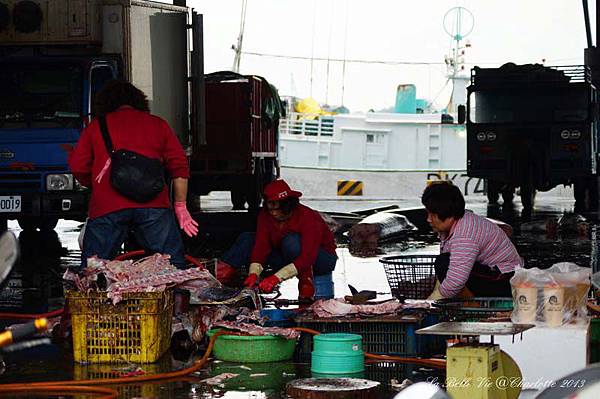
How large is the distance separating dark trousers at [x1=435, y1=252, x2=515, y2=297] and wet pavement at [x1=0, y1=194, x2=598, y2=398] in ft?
4.22

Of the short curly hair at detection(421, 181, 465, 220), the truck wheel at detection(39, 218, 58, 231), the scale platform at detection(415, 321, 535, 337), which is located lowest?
the truck wheel at detection(39, 218, 58, 231)

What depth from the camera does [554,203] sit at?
3397cm

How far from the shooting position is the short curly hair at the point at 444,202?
8336mm

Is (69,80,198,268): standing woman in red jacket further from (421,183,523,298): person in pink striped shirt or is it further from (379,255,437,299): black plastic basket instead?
(421,183,523,298): person in pink striped shirt

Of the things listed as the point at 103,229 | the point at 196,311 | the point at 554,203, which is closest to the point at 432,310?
the point at 196,311

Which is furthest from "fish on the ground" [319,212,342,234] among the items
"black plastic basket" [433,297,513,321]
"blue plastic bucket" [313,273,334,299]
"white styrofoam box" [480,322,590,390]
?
"black plastic basket" [433,297,513,321]

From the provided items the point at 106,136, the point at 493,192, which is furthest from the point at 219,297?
the point at 493,192

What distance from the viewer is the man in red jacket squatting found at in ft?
32.6

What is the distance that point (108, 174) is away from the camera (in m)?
8.58

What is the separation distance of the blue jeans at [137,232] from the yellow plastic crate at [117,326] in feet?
3.75

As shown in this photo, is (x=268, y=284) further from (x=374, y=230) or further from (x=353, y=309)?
(x=374, y=230)

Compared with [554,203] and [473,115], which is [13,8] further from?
[554,203]

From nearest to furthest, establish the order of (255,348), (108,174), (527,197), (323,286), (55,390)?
(55,390), (255,348), (108,174), (323,286), (527,197)

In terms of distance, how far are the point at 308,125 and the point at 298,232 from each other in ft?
151
